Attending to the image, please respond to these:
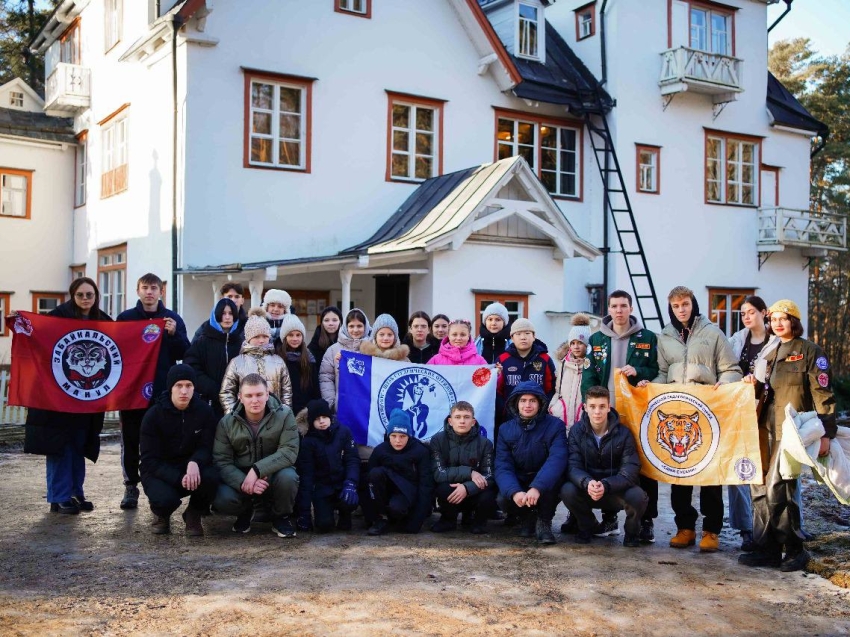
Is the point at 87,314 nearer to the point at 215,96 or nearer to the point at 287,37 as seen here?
the point at 215,96

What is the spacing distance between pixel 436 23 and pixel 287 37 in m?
3.38

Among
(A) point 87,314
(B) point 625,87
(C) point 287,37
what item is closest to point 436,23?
(C) point 287,37

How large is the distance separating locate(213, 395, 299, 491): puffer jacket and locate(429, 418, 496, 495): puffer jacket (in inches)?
50.3

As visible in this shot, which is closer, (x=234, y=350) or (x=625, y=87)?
(x=234, y=350)

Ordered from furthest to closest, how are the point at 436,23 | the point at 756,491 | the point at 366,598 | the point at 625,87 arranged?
the point at 625,87 < the point at 436,23 < the point at 756,491 < the point at 366,598

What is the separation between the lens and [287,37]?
1638 centimetres

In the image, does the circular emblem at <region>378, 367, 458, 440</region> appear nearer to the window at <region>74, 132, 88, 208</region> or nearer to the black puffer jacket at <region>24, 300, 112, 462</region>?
the black puffer jacket at <region>24, 300, 112, 462</region>

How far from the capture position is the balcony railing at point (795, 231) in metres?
22.3

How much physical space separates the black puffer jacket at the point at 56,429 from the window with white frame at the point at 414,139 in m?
10.1

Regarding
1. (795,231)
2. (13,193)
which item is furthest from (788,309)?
(13,193)

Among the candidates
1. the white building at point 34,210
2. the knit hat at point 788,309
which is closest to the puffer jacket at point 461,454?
the knit hat at point 788,309

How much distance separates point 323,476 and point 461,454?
1.25m

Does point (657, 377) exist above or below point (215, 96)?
below

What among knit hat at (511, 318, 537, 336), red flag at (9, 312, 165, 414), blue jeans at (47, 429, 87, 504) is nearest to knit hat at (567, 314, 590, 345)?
knit hat at (511, 318, 537, 336)
